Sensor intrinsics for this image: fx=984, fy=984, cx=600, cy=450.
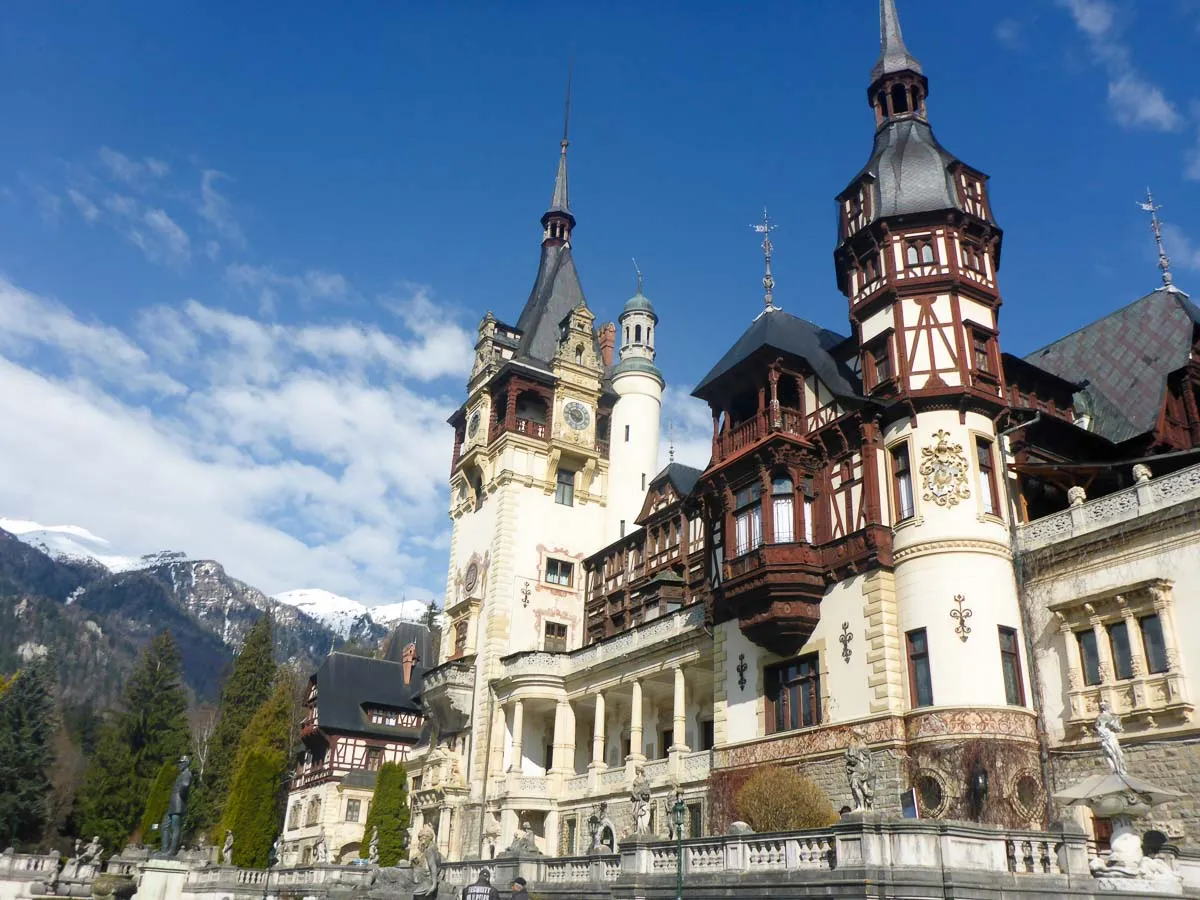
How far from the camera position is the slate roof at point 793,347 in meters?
31.7

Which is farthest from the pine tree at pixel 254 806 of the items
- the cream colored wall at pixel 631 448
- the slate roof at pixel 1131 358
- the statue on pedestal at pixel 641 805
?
the slate roof at pixel 1131 358

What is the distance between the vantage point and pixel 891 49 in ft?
122

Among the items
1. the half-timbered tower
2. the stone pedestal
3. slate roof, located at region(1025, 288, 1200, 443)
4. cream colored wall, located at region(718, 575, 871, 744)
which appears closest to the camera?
cream colored wall, located at region(718, 575, 871, 744)

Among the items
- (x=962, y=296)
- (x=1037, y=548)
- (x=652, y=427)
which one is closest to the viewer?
(x=1037, y=548)

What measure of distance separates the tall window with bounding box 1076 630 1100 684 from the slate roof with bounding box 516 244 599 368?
112 ft

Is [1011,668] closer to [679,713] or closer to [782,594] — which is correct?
[782,594]

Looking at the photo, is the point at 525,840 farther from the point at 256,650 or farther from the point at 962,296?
the point at 256,650

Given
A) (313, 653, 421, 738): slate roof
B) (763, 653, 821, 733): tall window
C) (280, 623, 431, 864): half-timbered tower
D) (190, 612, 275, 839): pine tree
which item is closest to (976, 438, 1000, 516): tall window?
(763, 653, 821, 733): tall window

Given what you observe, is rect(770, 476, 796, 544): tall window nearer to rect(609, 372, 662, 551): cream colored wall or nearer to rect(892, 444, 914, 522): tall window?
rect(892, 444, 914, 522): tall window

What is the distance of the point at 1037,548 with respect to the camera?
26703 mm

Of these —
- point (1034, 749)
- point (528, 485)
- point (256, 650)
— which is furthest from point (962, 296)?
point (256, 650)

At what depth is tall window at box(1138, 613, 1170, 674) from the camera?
23250mm

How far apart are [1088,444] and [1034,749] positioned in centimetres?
1177

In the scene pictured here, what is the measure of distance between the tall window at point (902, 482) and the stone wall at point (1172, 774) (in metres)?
7.65
